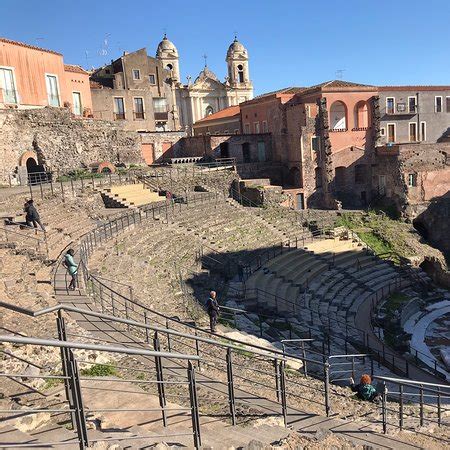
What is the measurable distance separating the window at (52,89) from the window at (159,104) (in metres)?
13.9

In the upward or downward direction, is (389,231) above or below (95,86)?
below

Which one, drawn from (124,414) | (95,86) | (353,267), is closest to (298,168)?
(353,267)

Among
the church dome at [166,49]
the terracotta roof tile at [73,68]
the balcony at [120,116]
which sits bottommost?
the balcony at [120,116]

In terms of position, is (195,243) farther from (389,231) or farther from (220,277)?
(389,231)

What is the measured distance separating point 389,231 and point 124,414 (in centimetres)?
2687

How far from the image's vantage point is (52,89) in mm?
30656

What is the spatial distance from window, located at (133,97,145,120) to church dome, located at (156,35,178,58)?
84.4 feet

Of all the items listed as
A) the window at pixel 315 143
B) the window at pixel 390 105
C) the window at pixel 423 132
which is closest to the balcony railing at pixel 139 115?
the window at pixel 315 143

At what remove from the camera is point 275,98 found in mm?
37031

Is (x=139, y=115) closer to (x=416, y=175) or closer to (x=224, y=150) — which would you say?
(x=224, y=150)

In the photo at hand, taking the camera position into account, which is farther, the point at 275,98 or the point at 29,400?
the point at 275,98

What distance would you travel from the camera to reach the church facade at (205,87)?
2391 inches

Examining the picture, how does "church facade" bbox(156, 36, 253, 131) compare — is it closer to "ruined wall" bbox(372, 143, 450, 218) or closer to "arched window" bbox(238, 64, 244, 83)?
"arched window" bbox(238, 64, 244, 83)

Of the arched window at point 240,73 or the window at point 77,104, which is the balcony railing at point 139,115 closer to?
the window at point 77,104
